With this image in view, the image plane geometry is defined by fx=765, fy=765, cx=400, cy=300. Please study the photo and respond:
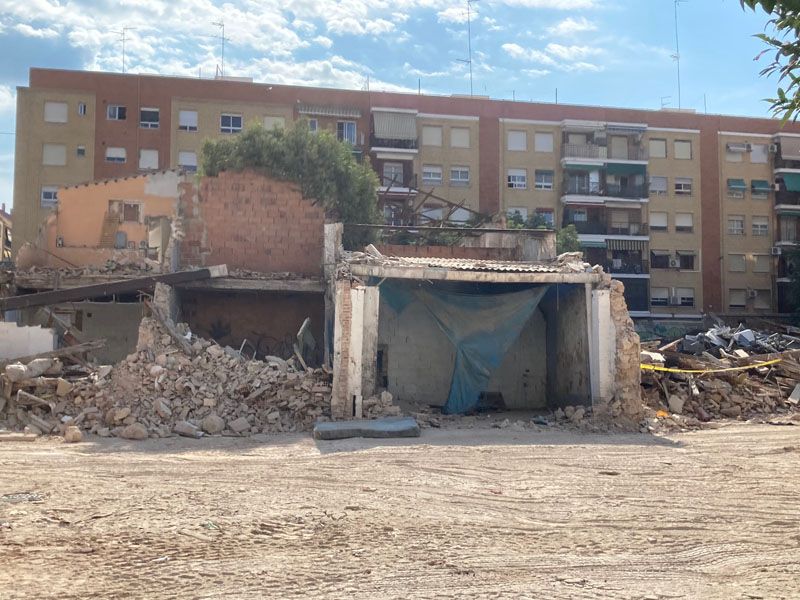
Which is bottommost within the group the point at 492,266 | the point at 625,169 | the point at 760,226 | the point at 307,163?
the point at 492,266

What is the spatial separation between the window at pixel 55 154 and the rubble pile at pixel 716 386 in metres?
35.8

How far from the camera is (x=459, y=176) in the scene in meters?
47.3

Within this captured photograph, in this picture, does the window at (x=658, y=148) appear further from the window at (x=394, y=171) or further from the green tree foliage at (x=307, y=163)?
the green tree foliage at (x=307, y=163)

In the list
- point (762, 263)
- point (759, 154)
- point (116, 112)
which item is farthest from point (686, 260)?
point (116, 112)

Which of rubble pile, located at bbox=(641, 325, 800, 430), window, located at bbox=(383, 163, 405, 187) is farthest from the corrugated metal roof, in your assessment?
window, located at bbox=(383, 163, 405, 187)

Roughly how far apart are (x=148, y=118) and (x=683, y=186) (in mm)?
33547

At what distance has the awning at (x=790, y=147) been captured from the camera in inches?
1993

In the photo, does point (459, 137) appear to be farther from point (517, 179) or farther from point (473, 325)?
point (473, 325)

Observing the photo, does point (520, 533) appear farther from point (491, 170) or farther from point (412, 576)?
point (491, 170)

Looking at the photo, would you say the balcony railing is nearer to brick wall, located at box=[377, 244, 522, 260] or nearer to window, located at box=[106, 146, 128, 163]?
window, located at box=[106, 146, 128, 163]

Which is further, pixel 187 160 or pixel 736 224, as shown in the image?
pixel 736 224

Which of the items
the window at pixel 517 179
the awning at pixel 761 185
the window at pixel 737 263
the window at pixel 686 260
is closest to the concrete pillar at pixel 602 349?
the window at pixel 517 179

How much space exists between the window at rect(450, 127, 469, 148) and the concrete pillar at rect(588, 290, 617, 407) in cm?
3335

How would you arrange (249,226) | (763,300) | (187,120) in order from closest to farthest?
(249,226), (187,120), (763,300)
